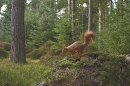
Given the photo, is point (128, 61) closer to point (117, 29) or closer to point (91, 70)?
point (91, 70)

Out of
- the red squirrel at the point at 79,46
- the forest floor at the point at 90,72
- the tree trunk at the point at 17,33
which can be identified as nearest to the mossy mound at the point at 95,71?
the forest floor at the point at 90,72

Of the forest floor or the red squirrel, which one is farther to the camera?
the red squirrel

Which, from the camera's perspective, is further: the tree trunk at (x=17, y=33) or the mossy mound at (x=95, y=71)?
the tree trunk at (x=17, y=33)

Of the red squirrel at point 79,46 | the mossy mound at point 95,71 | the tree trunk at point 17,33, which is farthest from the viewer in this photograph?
the tree trunk at point 17,33

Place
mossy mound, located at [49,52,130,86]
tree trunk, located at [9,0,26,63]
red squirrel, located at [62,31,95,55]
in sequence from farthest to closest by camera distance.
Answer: tree trunk, located at [9,0,26,63] < red squirrel, located at [62,31,95,55] < mossy mound, located at [49,52,130,86]

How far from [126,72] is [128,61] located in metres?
0.34

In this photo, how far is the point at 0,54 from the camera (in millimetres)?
14016

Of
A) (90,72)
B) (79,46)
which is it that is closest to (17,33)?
(79,46)

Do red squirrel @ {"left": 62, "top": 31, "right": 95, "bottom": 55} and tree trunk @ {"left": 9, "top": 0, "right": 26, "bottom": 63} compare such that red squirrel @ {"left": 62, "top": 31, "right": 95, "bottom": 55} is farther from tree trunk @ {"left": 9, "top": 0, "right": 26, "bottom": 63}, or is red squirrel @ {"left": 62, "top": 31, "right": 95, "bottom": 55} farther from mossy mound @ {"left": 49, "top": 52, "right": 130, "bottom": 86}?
tree trunk @ {"left": 9, "top": 0, "right": 26, "bottom": 63}

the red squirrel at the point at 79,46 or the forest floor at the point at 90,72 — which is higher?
the red squirrel at the point at 79,46

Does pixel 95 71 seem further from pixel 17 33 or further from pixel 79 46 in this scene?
pixel 17 33

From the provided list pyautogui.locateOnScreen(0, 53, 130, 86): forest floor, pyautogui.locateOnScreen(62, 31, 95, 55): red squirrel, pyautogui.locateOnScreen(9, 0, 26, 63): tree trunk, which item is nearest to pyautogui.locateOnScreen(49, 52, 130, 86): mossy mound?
pyautogui.locateOnScreen(0, 53, 130, 86): forest floor

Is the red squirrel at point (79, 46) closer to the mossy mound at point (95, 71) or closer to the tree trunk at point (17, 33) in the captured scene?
the mossy mound at point (95, 71)

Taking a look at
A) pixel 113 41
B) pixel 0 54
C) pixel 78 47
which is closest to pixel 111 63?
pixel 78 47
